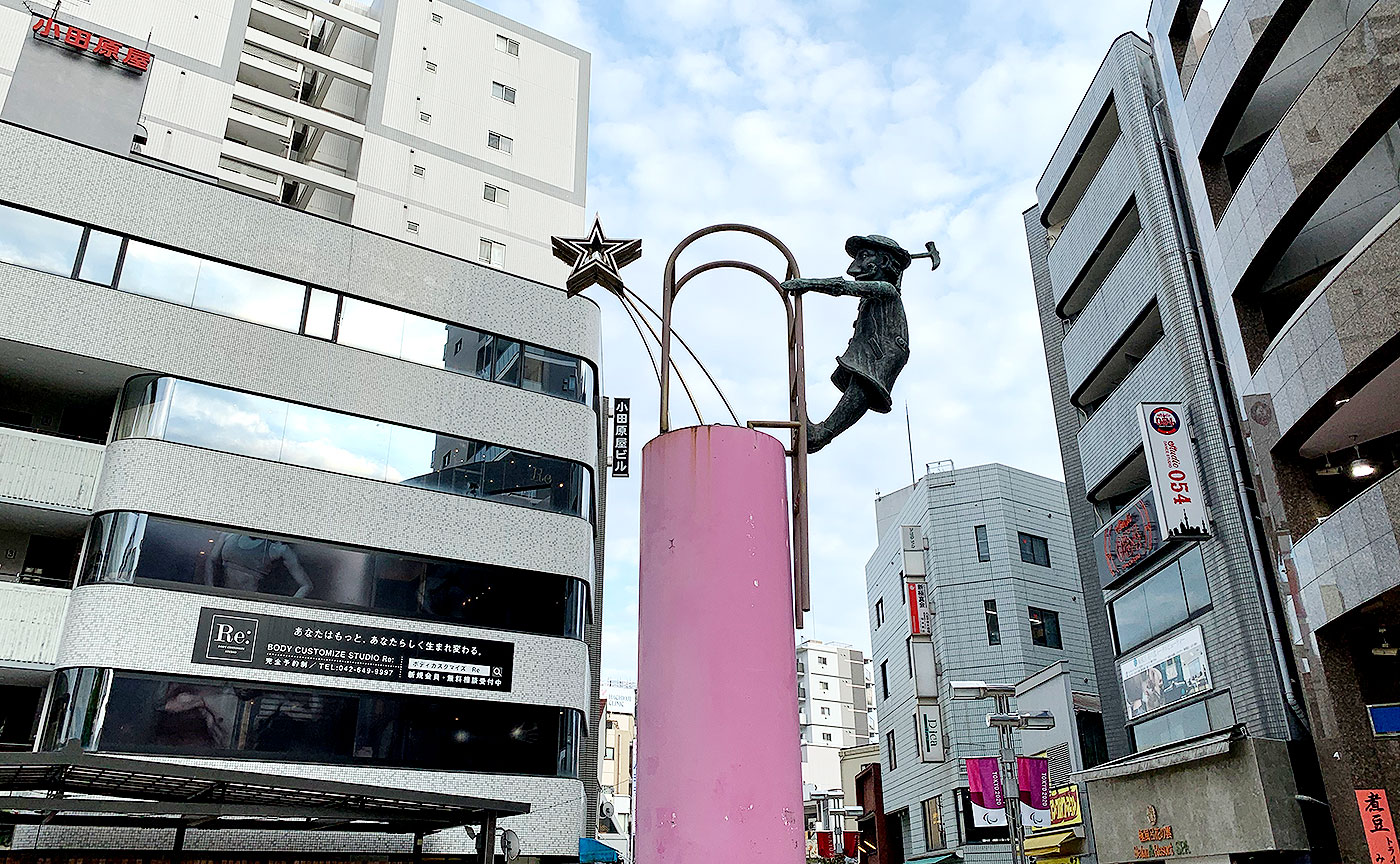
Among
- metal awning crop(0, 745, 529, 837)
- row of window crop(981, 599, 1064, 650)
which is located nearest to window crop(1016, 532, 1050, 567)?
row of window crop(981, 599, 1064, 650)

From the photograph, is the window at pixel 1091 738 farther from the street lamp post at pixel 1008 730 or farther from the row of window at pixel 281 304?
the row of window at pixel 281 304

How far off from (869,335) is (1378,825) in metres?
15.4

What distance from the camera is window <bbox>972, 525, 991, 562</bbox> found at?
124 ft

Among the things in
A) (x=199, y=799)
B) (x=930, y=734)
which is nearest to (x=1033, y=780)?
(x=930, y=734)

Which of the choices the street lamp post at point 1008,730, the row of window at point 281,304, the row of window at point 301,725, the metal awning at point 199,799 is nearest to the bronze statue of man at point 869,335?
the metal awning at point 199,799

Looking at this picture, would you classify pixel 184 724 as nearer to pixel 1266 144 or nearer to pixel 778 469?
pixel 778 469

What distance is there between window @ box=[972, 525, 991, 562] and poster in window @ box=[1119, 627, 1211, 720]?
12.9 metres

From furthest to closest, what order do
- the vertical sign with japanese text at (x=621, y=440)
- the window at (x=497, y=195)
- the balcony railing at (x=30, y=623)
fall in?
1. the window at (x=497, y=195)
2. the vertical sign with japanese text at (x=621, y=440)
3. the balcony railing at (x=30, y=623)

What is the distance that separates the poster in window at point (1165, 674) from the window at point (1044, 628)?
39.3 ft

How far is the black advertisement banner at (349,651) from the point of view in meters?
18.7

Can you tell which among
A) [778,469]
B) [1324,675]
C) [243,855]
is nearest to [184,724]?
[243,855]

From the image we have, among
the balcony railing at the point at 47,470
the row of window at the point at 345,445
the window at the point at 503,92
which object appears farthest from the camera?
the window at the point at 503,92

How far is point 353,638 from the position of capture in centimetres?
1983

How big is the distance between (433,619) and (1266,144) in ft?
59.8
